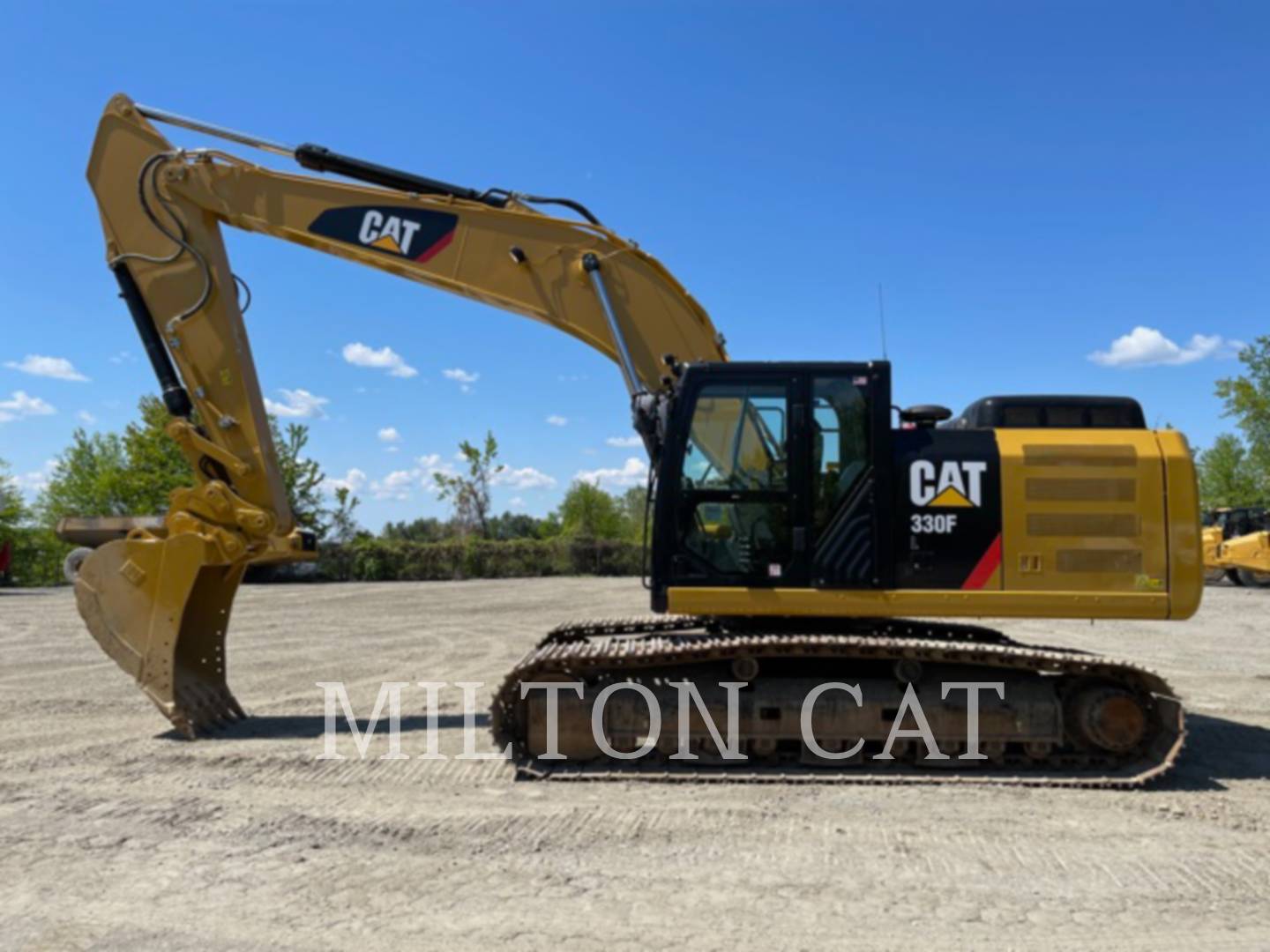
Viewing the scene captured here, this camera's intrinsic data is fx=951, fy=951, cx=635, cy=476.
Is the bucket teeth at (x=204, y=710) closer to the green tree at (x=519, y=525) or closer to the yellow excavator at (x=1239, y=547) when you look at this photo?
the yellow excavator at (x=1239, y=547)

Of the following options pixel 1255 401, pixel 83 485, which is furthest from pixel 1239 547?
pixel 83 485

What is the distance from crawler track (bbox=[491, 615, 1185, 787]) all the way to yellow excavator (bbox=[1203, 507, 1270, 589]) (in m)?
21.2

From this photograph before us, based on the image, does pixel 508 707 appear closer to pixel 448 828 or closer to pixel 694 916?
pixel 448 828

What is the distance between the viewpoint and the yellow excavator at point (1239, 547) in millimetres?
25516

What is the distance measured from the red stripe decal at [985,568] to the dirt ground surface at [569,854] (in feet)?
4.34

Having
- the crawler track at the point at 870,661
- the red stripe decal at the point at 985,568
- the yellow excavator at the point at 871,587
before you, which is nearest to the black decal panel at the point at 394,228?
the yellow excavator at the point at 871,587

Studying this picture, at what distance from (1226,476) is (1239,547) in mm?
29456

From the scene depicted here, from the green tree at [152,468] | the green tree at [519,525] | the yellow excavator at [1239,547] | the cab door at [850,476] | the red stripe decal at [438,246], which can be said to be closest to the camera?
the cab door at [850,476]

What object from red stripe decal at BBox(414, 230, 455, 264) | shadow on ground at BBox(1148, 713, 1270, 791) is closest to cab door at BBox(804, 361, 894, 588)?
shadow on ground at BBox(1148, 713, 1270, 791)

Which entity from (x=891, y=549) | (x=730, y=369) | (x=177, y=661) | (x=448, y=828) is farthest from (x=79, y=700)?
(x=891, y=549)

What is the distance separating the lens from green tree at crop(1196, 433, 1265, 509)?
48500 mm

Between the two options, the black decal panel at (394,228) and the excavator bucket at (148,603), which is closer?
the excavator bucket at (148,603)

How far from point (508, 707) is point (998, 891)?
332 centimetres

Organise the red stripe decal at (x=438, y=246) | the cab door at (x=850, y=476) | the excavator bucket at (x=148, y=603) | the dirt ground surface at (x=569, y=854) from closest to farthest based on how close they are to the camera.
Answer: the dirt ground surface at (x=569, y=854) → the cab door at (x=850, y=476) → the excavator bucket at (x=148, y=603) → the red stripe decal at (x=438, y=246)
